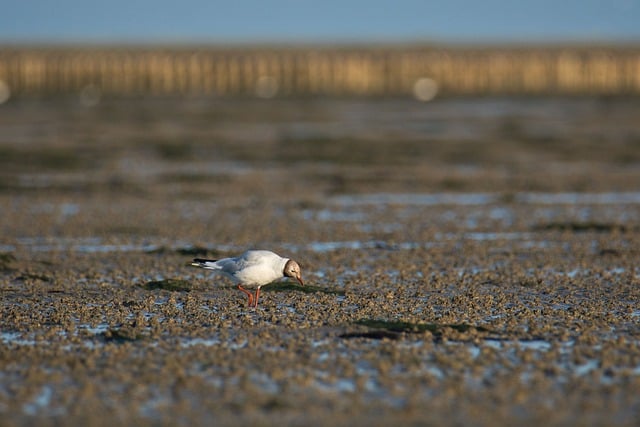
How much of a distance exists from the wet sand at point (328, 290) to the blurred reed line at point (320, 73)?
2218 inches

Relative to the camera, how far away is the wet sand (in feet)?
28.4

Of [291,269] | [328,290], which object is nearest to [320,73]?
[328,290]

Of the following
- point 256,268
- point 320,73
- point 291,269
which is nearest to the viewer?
point 256,268

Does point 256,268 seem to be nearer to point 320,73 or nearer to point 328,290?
point 328,290

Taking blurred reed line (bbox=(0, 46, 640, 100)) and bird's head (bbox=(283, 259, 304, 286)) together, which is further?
blurred reed line (bbox=(0, 46, 640, 100))

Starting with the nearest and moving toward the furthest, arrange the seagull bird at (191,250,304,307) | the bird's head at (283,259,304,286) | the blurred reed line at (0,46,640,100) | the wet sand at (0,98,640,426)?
1. the wet sand at (0,98,640,426)
2. the seagull bird at (191,250,304,307)
3. the bird's head at (283,259,304,286)
4. the blurred reed line at (0,46,640,100)

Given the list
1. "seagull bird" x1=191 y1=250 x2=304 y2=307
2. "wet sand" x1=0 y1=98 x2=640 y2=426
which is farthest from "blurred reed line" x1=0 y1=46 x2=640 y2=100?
"seagull bird" x1=191 y1=250 x2=304 y2=307

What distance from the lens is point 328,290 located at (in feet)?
43.3

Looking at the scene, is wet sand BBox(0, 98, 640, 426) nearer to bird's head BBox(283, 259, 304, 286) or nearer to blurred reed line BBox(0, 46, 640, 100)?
bird's head BBox(283, 259, 304, 286)

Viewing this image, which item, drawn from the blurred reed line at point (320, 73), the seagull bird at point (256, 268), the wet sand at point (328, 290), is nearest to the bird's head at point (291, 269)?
the seagull bird at point (256, 268)

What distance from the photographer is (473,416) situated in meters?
8.16

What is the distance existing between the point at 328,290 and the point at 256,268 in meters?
1.47

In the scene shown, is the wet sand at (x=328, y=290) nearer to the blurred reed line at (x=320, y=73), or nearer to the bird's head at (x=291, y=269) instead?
the bird's head at (x=291, y=269)

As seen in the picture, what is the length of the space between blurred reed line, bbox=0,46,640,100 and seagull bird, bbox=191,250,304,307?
244 ft
